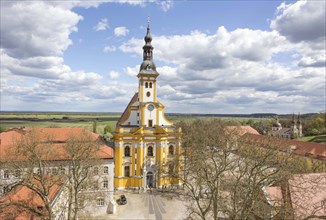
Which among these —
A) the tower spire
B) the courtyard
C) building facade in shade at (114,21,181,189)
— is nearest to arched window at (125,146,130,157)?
building facade in shade at (114,21,181,189)

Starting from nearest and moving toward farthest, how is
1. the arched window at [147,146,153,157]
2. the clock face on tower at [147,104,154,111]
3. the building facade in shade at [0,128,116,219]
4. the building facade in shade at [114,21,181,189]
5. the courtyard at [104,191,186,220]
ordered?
the building facade in shade at [0,128,116,219], the courtyard at [104,191,186,220], the building facade in shade at [114,21,181,189], the arched window at [147,146,153,157], the clock face on tower at [147,104,154,111]

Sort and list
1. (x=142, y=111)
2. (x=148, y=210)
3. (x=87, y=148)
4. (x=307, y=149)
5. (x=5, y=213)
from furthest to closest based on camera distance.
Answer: (x=307, y=149)
(x=142, y=111)
(x=148, y=210)
(x=87, y=148)
(x=5, y=213)

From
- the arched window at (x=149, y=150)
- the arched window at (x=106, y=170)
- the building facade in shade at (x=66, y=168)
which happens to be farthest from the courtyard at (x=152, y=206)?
the arched window at (x=149, y=150)

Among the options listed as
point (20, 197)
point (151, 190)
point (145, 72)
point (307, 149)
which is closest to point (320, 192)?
point (20, 197)

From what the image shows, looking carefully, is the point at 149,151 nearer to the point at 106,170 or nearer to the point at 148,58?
the point at 106,170

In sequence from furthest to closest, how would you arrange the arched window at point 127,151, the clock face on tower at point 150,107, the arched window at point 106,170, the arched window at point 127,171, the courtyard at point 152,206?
the clock face on tower at point 150,107 → the arched window at point 127,151 → the arched window at point 127,171 → the arched window at point 106,170 → the courtyard at point 152,206

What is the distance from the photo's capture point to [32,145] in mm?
18484

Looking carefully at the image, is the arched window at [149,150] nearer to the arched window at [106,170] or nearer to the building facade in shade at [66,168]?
the building facade in shade at [66,168]

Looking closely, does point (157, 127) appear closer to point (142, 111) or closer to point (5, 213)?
point (142, 111)

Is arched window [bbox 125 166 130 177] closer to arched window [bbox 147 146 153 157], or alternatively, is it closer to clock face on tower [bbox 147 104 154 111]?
arched window [bbox 147 146 153 157]

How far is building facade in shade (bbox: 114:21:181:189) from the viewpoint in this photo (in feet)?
143

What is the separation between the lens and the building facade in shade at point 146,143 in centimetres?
4344

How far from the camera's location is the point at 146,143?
145 feet

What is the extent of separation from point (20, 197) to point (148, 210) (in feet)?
58.8
